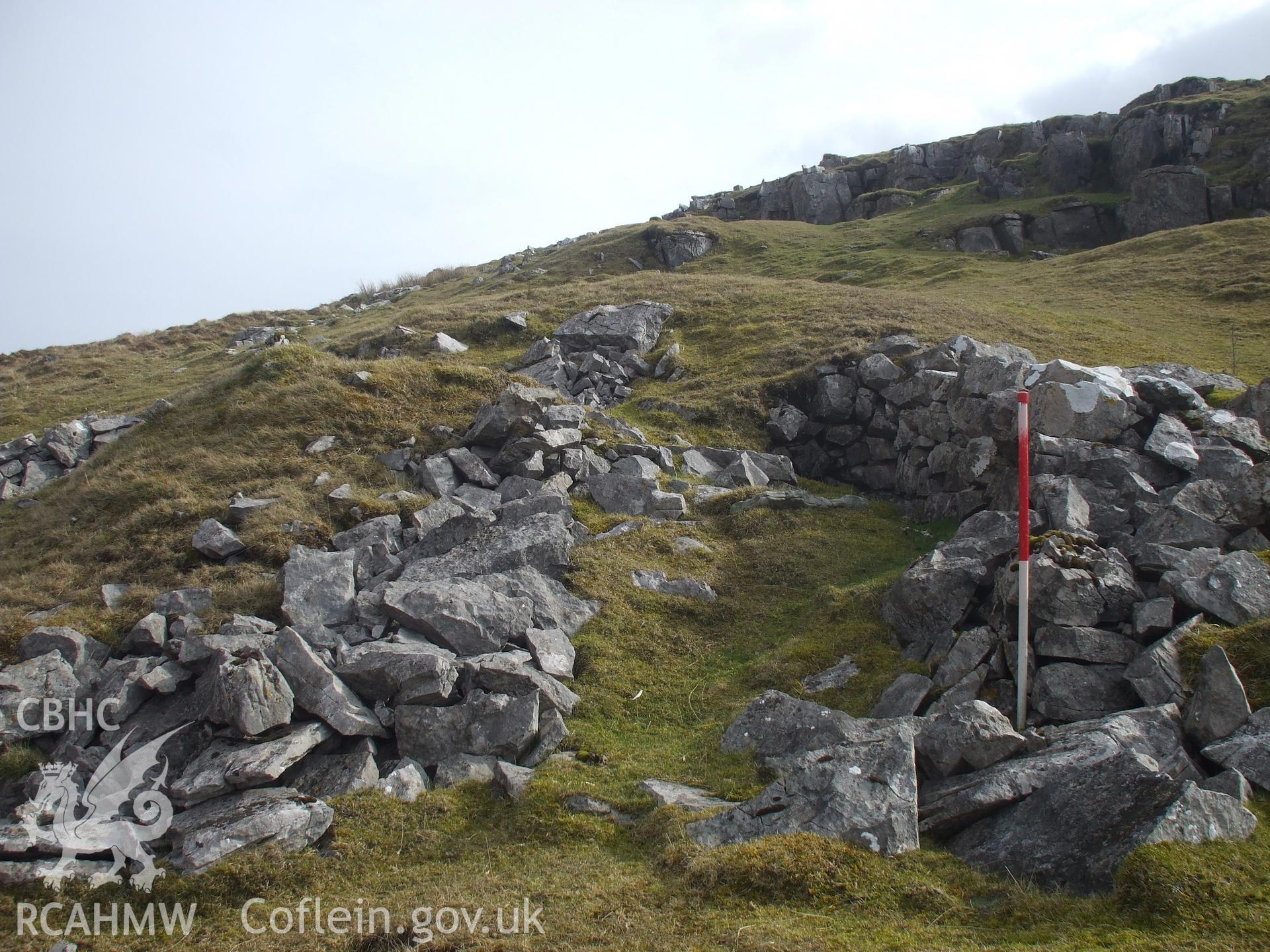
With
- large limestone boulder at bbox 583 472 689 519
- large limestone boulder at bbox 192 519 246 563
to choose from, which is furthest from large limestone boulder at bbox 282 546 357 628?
large limestone boulder at bbox 583 472 689 519

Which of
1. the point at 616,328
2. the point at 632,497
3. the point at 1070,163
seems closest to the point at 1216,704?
the point at 632,497

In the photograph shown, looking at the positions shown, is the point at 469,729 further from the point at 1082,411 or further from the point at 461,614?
the point at 1082,411

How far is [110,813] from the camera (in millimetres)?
9867

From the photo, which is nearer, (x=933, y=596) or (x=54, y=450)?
(x=933, y=596)

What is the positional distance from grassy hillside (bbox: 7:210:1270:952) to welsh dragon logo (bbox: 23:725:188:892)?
1.37 feet

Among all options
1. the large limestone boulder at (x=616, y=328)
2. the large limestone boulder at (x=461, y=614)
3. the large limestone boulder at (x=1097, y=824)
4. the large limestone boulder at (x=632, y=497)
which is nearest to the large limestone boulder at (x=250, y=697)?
the large limestone boulder at (x=461, y=614)

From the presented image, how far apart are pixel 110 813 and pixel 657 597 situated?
886 centimetres

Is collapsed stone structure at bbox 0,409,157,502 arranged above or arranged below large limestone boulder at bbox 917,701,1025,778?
above

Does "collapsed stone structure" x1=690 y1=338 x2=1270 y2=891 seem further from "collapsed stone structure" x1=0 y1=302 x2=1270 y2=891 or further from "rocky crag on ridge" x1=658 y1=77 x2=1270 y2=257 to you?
"rocky crag on ridge" x1=658 y1=77 x2=1270 y2=257

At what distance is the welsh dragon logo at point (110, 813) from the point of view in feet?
29.4

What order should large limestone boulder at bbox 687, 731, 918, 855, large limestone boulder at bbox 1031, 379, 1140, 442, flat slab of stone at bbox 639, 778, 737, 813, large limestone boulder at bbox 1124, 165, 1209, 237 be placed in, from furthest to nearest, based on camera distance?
large limestone boulder at bbox 1124, 165, 1209, 237, large limestone boulder at bbox 1031, 379, 1140, 442, flat slab of stone at bbox 639, 778, 737, 813, large limestone boulder at bbox 687, 731, 918, 855

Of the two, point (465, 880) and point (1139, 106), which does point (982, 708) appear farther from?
point (1139, 106)

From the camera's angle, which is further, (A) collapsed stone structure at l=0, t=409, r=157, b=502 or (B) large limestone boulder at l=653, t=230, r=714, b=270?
(B) large limestone boulder at l=653, t=230, r=714, b=270

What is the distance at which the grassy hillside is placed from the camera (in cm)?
696
